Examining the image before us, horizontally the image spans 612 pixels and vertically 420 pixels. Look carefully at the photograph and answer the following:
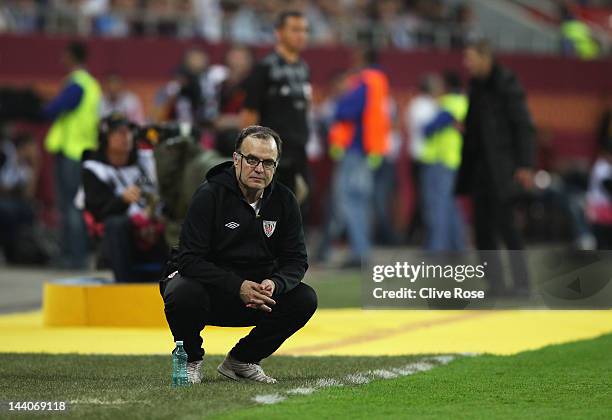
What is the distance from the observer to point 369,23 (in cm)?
2406

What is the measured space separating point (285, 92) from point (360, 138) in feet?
16.2

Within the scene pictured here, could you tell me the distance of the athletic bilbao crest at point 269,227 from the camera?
311 inches

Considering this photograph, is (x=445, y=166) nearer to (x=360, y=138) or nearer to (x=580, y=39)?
(x=360, y=138)

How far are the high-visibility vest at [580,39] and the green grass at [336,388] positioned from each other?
17966mm

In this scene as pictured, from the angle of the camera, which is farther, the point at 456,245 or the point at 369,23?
the point at 369,23

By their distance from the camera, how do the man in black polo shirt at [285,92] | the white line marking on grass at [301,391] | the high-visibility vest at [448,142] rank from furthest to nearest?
the high-visibility vest at [448,142] → the man in black polo shirt at [285,92] → the white line marking on grass at [301,391]

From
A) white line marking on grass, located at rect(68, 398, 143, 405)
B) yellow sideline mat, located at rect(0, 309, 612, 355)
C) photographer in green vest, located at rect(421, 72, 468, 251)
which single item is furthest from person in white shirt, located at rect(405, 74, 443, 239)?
white line marking on grass, located at rect(68, 398, 143, 405)

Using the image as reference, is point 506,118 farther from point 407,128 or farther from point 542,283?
point 407,128

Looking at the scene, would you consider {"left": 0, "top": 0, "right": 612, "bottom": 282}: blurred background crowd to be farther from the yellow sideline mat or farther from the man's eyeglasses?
the man's eyeglasses

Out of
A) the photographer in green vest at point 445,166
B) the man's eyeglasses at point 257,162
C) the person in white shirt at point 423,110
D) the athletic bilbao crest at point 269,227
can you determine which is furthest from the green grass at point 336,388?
the person in white shirt at point 423,110

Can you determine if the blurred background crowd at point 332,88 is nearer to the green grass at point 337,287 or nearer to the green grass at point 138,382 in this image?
the green grass at point 337,287

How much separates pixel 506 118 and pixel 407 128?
9.59 metres

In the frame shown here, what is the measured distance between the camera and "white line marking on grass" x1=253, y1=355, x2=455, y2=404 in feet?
24.3

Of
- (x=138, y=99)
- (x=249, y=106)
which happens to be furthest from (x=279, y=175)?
(x=138, y=99)
